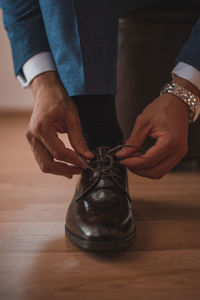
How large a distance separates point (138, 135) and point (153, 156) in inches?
2.5

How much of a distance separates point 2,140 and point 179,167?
2.77 ft

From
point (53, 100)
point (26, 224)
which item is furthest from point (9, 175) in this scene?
point (53, 100)

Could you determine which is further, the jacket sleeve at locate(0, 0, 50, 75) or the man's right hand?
the jacket sleeve at locate(0, 0, 50, 75)

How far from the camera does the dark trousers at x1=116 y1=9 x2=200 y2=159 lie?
0.93m

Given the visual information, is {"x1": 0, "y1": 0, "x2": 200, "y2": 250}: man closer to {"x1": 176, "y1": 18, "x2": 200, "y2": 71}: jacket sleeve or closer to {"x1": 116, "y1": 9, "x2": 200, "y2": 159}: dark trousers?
{"x1": 176, "y1": 18, "x2": 200, "y2": 71}: jacket sleeve

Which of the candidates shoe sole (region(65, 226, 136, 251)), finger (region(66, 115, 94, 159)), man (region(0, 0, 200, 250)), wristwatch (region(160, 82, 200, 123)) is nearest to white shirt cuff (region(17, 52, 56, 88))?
man (region(0, 0, 200, 250))

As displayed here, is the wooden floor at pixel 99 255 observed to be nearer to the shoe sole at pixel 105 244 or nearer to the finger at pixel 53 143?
the shoe sole at pixel 105 244

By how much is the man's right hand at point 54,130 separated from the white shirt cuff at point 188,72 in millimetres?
234

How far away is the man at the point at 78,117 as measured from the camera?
59 centimetres

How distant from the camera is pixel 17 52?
72 cm

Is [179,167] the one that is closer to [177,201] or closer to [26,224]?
[177,201]

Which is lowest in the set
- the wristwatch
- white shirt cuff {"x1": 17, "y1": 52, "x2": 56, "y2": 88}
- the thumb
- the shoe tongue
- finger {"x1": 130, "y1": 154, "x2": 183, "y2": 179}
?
finger {"x1": 130, "y1": 154, "x2": 183, "y2": 179}

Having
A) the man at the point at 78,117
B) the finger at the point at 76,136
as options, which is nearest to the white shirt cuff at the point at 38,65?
the man at the point at 78,117

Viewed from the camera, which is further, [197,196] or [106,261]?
[197,196]
